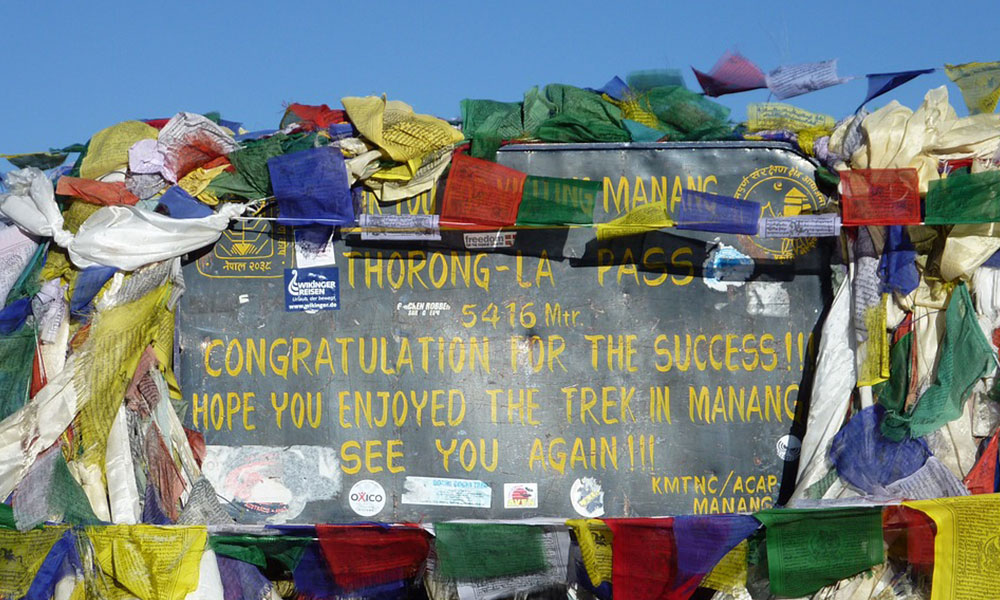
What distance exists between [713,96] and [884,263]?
1.18 meters

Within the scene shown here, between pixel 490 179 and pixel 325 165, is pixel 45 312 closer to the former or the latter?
pixel 325 165

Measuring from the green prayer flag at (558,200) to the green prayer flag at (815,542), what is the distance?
60.4 inches

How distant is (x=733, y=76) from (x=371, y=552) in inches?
111

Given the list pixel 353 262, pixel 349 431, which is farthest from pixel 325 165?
pixel 349 431

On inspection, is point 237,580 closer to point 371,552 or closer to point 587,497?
point 371,552

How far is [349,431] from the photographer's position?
17.7 feet

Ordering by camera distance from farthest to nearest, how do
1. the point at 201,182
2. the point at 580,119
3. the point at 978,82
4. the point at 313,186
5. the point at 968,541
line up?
the point at 201,182 → the point at 580,119 → the point at 313,186 → the point at 978,82 → the point at 968,541

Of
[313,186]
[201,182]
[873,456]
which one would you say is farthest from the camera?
[201,182]

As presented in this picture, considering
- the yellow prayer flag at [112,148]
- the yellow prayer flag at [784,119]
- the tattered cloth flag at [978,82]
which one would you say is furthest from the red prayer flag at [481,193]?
the tattered cloth flag at [978,82]

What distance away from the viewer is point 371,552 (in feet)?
17.0

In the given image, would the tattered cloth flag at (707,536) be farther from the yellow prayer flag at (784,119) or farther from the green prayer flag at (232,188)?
the green prayer flag at (232,188)

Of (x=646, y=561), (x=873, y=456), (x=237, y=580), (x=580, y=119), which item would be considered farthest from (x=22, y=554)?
(x=873, y=456)

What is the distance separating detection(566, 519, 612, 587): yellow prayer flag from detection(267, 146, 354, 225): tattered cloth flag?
1.74 metres

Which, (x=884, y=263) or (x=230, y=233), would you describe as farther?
(x=230, y=233)
